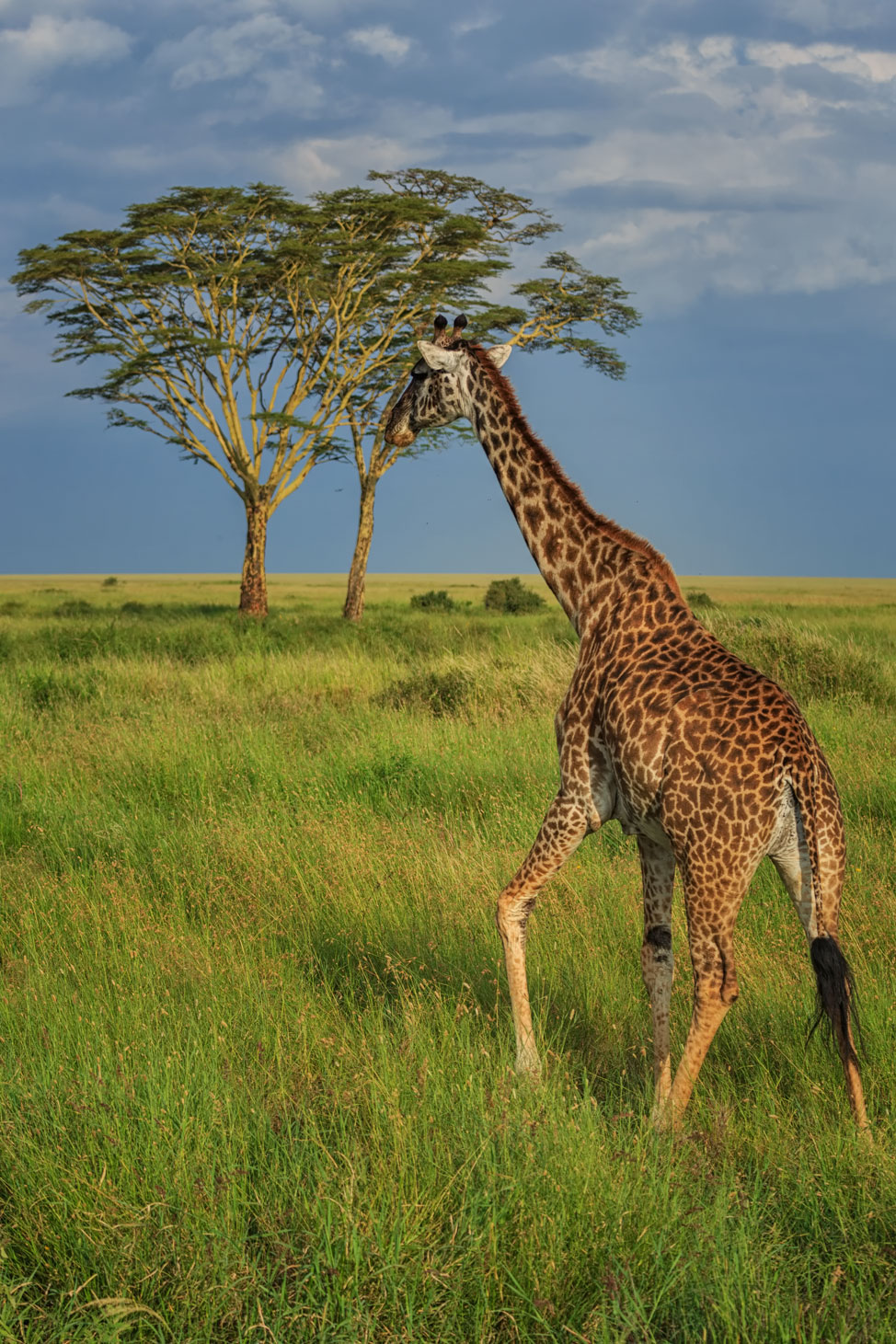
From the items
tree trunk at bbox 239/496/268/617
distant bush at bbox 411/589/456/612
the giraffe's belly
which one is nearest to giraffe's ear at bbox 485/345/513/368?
the giraffe's belly

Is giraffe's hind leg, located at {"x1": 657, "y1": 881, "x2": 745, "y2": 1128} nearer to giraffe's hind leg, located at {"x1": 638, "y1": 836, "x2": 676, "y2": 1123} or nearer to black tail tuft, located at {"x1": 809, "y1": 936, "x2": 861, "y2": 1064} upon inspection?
black tail tuft, located at {"x1": 809, "y1": 936, "x2": 861, "y2": 1064}

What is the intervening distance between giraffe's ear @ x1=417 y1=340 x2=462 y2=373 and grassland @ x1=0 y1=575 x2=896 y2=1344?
8.79 ft

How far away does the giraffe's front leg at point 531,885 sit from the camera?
3949 mm

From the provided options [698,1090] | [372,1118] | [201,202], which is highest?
[201,202]

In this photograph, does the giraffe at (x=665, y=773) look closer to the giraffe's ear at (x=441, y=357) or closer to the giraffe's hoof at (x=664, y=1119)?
the giraffe's hoof at (x=664, y=1119)

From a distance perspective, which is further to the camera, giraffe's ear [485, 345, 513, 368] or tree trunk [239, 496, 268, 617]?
tree trunk [239, 496, 268, 617]

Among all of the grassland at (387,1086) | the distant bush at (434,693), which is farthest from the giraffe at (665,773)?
the distant bush at (434,693)

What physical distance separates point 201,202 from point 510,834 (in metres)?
26.1

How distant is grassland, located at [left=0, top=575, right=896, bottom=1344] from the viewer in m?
2.71

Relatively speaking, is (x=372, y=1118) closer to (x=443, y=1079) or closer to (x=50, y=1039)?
(x=443, y=1079)

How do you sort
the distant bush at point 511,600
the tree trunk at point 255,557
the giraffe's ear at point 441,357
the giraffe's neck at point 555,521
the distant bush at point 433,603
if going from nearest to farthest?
the giraffe's neck at point 555,521 < the giraffe's ear at point 441,357 < the tree trunk at point 255,557 < the distant bush at point 511,600 < the distant bush at point 433,603

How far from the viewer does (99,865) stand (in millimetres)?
6957

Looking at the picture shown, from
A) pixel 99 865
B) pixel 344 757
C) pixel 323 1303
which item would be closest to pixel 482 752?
pixel 344 757

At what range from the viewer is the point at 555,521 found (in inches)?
177
